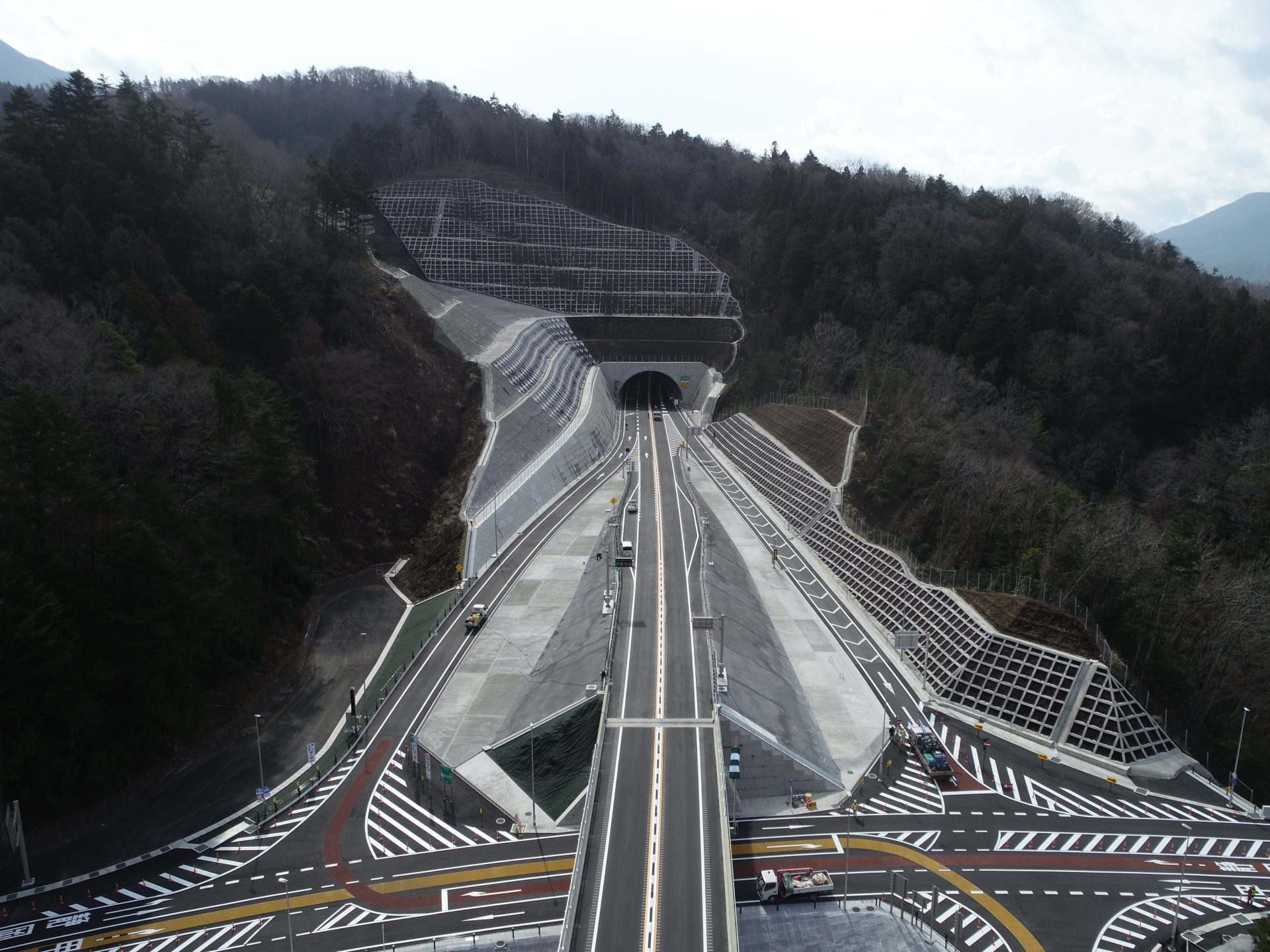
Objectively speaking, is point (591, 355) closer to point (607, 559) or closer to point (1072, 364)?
point (1072, 364)

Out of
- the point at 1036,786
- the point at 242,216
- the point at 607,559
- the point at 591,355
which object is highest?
the point at 242,216

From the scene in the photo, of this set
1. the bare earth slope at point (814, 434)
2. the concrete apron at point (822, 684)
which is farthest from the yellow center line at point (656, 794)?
the bare earth slope at point (814, 434)

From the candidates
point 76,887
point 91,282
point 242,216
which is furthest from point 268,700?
point 242,216

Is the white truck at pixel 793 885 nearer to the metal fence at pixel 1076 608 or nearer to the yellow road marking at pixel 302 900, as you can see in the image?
the yellow road marking at pixel 302 900

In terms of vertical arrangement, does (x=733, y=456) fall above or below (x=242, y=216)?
below

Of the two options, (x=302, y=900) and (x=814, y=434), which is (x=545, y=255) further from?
(x=302, y=900)

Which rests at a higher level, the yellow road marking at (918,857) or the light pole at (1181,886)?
the yellow road marking at (918,857)
